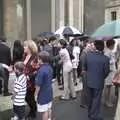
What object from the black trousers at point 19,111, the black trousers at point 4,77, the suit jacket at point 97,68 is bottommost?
the black trousers at point 19,111

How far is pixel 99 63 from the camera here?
393 inches

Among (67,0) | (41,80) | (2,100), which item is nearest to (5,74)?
(2,100)

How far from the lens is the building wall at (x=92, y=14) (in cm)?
2958

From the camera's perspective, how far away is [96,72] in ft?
32.9

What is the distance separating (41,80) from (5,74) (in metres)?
4.24

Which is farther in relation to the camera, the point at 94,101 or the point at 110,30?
the point at 110,30

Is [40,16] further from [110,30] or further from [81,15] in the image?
[110,30]

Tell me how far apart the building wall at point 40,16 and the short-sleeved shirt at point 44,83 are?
15822 mm

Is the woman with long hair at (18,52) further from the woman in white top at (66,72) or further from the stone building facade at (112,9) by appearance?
the stone building facade at (112,9)

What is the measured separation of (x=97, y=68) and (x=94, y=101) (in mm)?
705

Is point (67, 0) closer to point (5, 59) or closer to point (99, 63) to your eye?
point (5, 59)

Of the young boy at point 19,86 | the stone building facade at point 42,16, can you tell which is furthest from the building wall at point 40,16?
the young boy at point 19,86

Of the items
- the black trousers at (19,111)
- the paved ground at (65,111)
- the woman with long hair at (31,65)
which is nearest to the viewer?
the black trousers at (19,111)

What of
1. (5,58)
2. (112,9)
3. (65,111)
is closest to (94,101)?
(65,111)
